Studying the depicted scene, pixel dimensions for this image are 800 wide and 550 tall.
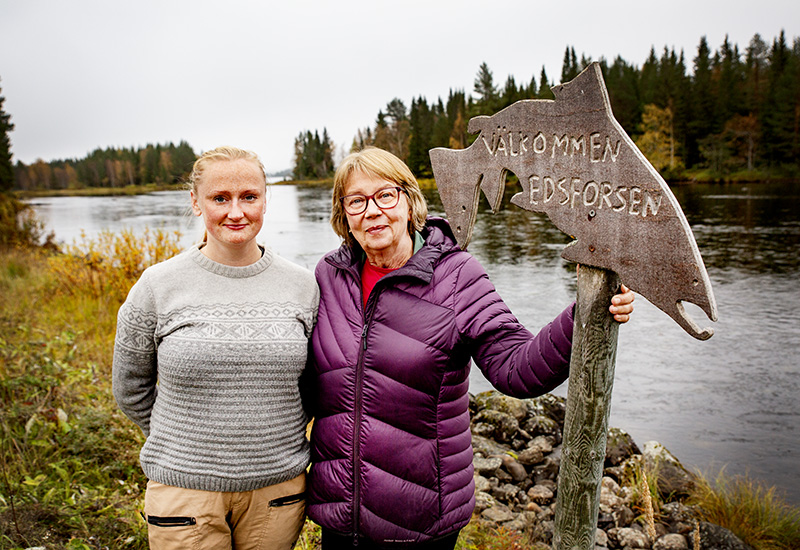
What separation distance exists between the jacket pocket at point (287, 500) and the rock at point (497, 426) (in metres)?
3.48

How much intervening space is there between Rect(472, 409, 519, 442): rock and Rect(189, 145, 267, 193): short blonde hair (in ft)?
13.1

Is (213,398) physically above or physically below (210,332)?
below

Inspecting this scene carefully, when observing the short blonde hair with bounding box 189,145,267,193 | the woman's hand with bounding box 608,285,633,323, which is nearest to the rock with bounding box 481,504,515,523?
the woman's hand with bounding box 608,285,633,323

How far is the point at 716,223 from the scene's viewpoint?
18.4 metres

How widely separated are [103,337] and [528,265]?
32.1 ft

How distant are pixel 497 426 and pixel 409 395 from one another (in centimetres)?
367

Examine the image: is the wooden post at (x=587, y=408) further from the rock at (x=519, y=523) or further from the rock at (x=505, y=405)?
the rock at (x=505, y=405)

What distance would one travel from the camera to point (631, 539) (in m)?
3.87

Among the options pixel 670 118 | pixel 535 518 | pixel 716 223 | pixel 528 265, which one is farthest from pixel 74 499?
pixel 670 118

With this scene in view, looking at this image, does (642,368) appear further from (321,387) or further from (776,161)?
(776,161)

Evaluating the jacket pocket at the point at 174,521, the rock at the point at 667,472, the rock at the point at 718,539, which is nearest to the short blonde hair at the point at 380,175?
the jacket pocket at the point at 174,521

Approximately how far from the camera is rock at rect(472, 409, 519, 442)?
5.18 metres

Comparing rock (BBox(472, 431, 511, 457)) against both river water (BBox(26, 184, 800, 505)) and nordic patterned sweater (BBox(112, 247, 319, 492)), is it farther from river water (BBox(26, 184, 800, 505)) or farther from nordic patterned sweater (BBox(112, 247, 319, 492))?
nordic patterned sweater (BBox(112, 247, 319, 492))

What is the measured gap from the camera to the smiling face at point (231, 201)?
1913mm
